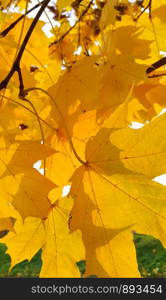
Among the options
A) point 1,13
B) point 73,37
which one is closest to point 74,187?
point 1,13

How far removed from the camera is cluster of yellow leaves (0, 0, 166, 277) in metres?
0.66

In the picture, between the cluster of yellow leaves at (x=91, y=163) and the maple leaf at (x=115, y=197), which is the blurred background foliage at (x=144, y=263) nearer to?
the cluster of yellow leaves at (x=91, y=163)

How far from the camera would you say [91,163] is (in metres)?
0.69

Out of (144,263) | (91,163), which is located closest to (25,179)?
(91,163)

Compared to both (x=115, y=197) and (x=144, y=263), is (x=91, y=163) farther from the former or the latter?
(x=144, y=263)

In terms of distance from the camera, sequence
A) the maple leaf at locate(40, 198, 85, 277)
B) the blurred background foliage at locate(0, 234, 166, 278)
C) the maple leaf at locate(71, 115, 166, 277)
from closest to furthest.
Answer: the maple leaf at locate(71, 115, 166, 277), the maple leaf at locate(40, 198, 85, 277), the blurred background foliage at locate(0, 234, 166, 278)

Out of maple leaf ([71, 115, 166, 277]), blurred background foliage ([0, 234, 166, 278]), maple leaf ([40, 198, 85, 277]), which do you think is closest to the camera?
maple leaf ([71, 115, 166, 277])

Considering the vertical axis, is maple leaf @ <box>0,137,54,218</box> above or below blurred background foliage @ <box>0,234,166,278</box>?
below

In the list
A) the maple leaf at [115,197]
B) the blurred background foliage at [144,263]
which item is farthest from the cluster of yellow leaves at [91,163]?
the blurred background foliage at [144,263]

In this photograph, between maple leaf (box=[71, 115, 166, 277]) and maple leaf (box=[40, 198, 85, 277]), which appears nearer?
maple leaf (box=[71, 115, 166, 277])

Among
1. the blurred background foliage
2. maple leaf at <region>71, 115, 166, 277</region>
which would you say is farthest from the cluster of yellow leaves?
the blurred background foliage

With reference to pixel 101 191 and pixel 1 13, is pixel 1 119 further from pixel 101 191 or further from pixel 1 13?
pixel 1 13

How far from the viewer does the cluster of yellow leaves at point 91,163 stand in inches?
26.2

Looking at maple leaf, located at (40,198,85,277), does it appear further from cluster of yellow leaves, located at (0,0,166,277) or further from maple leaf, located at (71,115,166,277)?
maple leaf, located at (71,115,166,277)
